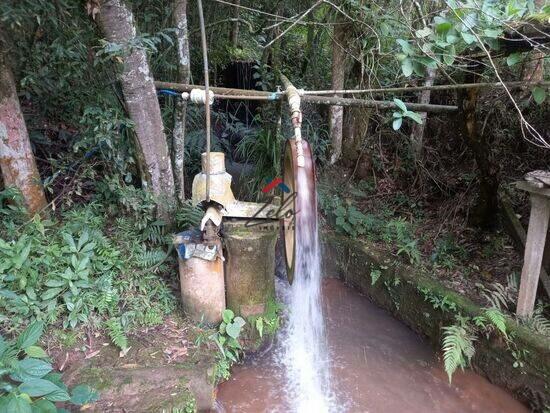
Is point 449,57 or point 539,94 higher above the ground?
point 449,57

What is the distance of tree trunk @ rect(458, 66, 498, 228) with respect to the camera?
13.4 ft

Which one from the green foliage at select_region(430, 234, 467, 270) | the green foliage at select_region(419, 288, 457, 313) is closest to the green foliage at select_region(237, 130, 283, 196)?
the green foliage at select_region(430, 234, 467, 270)

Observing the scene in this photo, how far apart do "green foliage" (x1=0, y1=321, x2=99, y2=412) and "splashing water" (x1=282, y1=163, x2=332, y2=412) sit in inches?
64.3

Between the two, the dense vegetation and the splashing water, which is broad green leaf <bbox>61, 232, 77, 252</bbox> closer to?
the dense vegetation

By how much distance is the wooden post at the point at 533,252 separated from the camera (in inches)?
131

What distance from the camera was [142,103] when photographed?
371 centimetres

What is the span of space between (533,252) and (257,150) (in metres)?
3.30

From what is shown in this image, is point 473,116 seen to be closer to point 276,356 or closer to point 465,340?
point 465,340

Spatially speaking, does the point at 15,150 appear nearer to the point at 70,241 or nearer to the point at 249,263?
the point at 70,241

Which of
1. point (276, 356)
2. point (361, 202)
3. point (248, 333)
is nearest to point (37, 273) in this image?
point (248, 333)

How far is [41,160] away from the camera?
13.7 feet

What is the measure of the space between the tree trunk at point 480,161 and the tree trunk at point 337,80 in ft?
5.79

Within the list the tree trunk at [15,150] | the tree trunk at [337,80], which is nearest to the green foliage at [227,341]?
the tree trunk at [15,150]

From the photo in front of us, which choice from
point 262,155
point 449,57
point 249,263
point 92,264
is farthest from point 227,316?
point 449,57
